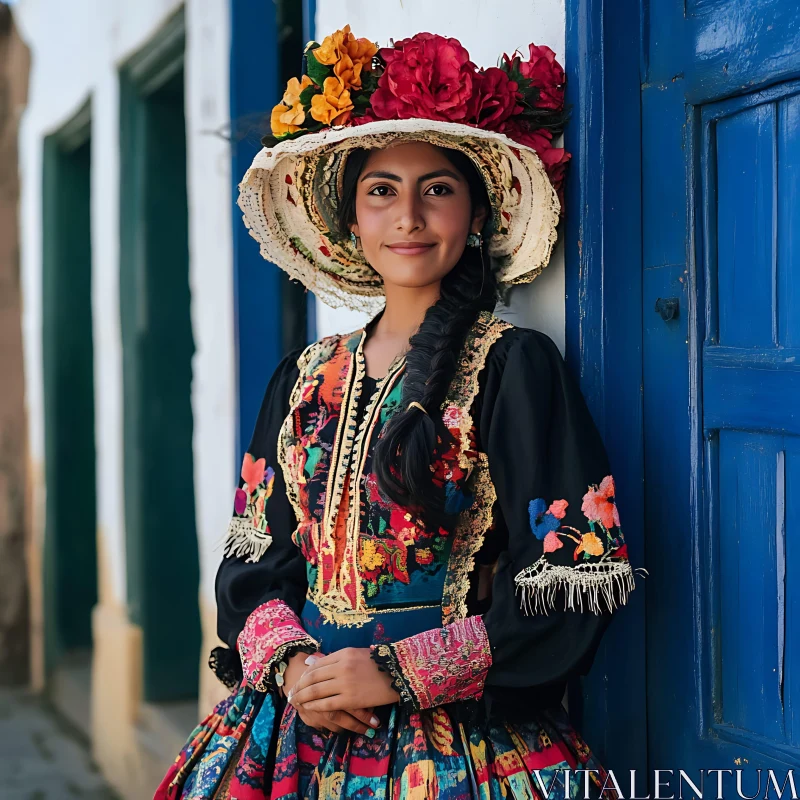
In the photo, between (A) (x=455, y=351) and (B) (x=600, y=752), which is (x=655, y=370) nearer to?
(A) (x=455, y=351)

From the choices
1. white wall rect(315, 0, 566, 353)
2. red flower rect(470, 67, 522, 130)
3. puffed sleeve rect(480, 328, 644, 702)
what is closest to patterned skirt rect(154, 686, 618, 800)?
puffed sleeve rect(480, 328, 644, 702)

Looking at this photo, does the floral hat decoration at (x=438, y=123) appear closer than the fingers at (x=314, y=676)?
No

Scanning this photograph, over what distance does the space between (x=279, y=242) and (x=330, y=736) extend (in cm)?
106

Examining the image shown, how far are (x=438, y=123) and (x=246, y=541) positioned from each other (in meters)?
0.95

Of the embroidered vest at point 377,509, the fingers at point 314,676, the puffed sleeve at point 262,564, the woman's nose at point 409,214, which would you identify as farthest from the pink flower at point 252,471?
the woman's nose at point 409,214

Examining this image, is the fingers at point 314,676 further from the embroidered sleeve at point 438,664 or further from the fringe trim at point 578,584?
the fringe trim at point 578,584

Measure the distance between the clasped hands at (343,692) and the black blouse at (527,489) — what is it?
0.20 meters

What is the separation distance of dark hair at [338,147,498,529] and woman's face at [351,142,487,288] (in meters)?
0.05

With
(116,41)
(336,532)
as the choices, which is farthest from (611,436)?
(116,41)

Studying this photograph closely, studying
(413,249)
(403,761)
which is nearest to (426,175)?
(413,249)

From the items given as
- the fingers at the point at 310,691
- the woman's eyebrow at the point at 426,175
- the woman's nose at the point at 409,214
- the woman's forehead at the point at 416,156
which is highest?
the woman's forehead at the point at 416,156

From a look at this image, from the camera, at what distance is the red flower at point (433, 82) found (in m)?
2.02

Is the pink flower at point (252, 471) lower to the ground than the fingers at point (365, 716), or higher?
higher

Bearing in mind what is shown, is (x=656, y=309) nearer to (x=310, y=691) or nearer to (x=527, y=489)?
(x=527, y=489)
